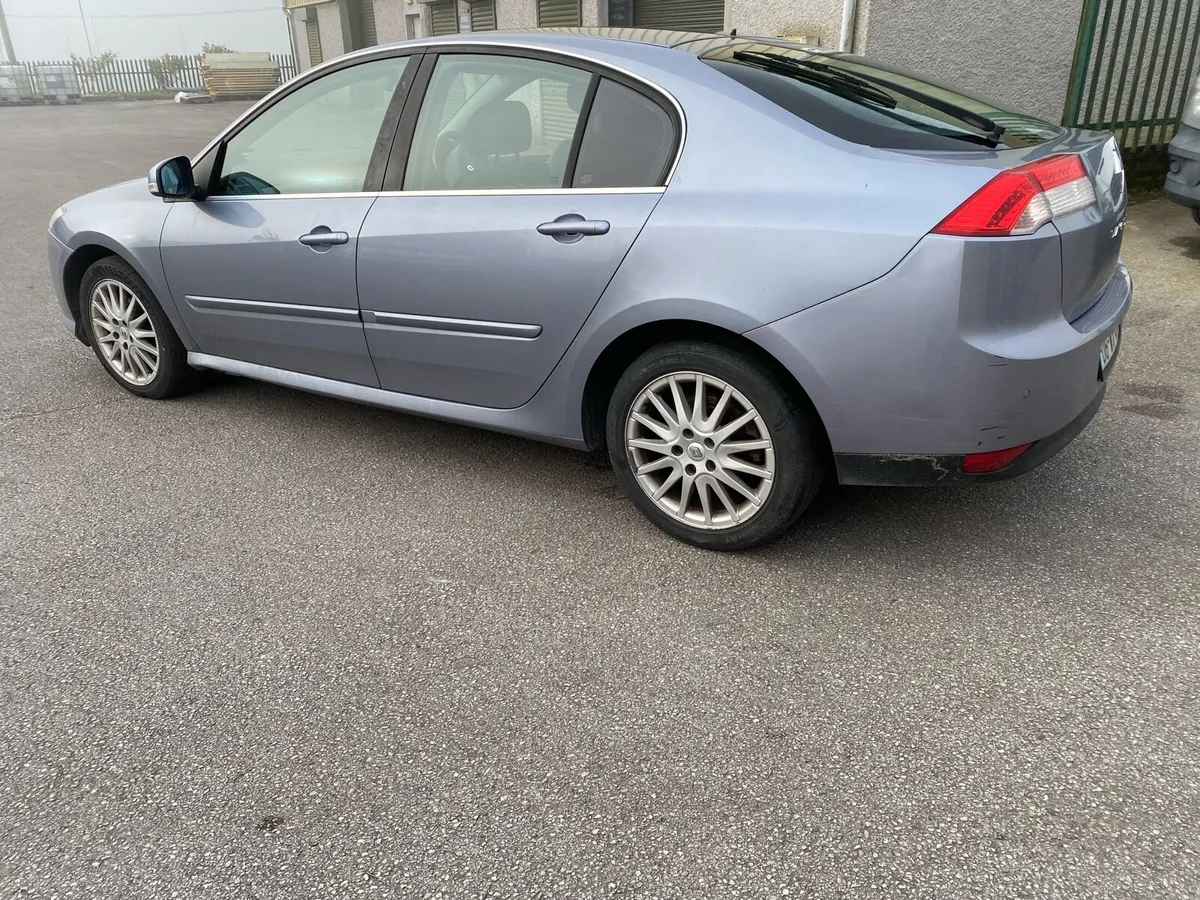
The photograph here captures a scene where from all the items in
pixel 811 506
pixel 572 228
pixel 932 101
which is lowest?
pixel 811 506

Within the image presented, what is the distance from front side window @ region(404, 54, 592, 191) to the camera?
3.20 metres

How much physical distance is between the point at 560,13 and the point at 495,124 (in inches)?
392

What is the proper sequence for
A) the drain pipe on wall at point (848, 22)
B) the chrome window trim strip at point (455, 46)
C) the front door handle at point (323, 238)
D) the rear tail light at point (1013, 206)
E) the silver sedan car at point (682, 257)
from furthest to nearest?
the drain pipe on wall at point (848, 22)
the front door handle at point (323, 238)
the chrome window trim strip at point (455, 46)
the silver sedan car at point (682, 257)
the rear tail light at point (1013, 206)

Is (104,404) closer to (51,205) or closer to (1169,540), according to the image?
(1169,540)

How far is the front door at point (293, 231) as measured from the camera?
3.62m

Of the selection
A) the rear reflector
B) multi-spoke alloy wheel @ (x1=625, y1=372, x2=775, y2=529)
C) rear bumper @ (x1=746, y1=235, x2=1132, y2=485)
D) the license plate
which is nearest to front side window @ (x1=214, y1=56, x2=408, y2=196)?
multi-spoke alloy wheel @ (x1=625, y1=372, x2=775, y2=529)

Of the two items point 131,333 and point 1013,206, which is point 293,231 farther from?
point 1013,206

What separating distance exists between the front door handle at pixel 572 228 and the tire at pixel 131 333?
7.47 feet

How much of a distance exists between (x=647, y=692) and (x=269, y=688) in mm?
1006

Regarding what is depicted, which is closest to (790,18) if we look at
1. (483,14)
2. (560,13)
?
(560,13)

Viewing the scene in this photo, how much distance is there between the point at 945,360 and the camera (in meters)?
2.54

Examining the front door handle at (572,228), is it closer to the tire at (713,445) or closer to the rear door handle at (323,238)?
the tire at (713,445)

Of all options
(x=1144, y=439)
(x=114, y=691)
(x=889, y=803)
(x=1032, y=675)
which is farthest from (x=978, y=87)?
(x=114, y=691)

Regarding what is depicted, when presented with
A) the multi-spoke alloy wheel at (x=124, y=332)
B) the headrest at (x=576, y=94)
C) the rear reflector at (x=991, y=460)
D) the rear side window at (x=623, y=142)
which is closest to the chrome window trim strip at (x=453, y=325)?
the rear side window at (x=623, y=142)
